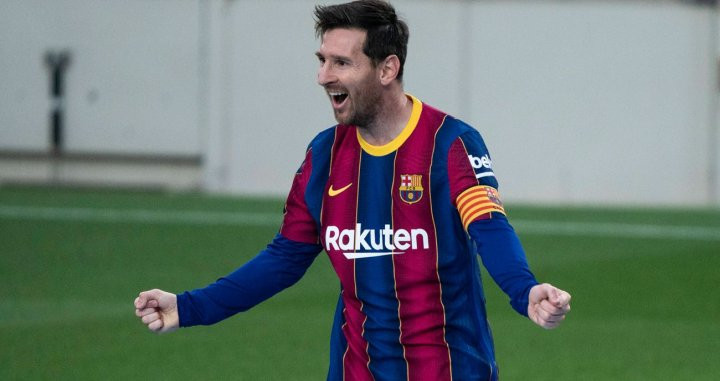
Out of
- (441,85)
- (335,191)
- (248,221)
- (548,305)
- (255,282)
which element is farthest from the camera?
(441,85)

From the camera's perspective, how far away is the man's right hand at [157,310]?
187 inches

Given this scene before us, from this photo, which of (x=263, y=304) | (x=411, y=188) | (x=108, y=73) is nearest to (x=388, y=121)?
(x=411, y=188)

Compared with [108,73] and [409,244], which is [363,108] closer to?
[409,244]

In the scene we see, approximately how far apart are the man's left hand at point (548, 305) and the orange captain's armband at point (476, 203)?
1.37 ft

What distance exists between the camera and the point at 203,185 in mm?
22297

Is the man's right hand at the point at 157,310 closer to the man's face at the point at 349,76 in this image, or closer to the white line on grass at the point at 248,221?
the man's face at the point at 349,76

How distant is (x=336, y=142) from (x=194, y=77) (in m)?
17.6

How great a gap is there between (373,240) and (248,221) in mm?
12443

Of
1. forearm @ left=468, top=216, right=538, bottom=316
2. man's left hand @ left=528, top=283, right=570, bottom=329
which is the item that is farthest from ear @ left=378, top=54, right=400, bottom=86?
man's left hand @ left=528, top=283, right=570, bottom=329

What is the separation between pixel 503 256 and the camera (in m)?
4.42

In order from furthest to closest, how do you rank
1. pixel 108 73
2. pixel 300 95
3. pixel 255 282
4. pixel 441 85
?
pixel 108 73 → pixel 300 95 → pixel 441 85 → pixel 255 282

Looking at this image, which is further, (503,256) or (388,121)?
(388,121)

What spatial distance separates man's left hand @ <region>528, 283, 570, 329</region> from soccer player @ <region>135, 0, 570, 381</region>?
1.33ft

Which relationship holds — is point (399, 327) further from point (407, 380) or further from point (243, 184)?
point (243, 184)
